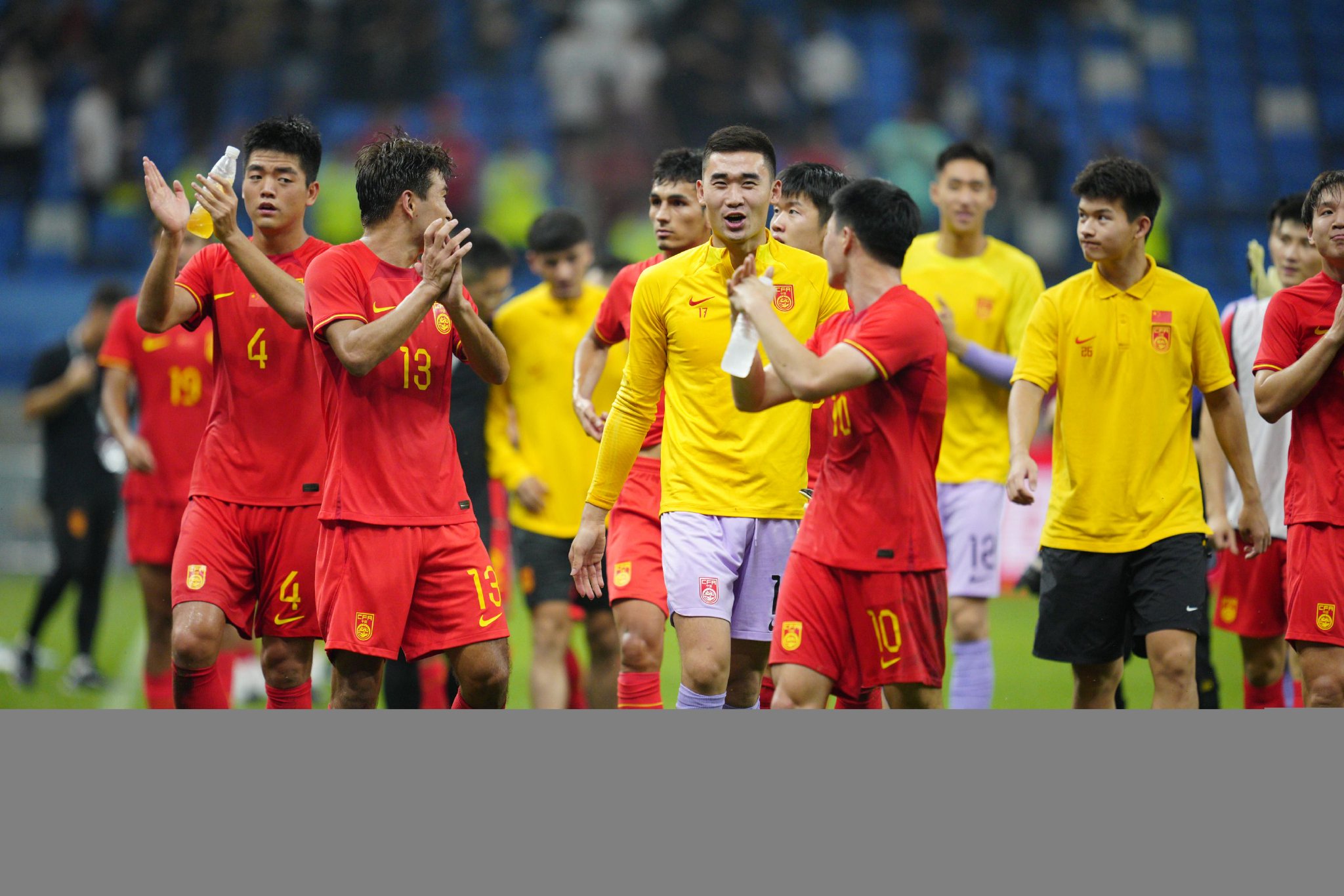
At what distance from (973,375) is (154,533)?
4347 millimetres

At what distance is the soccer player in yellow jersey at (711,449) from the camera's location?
5.30 meters

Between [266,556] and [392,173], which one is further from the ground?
[392,173]

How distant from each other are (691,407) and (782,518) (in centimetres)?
54

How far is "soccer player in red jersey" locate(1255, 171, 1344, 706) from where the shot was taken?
5.26 meters

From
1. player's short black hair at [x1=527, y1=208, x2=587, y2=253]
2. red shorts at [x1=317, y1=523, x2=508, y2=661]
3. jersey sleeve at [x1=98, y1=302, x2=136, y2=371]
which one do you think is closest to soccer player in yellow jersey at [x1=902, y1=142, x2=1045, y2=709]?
player's short black hair at [x1=527, y1=208, x2=587, y2=253]

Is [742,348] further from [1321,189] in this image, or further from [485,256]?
[485,256]

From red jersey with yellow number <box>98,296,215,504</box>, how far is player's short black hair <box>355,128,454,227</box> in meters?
3.14

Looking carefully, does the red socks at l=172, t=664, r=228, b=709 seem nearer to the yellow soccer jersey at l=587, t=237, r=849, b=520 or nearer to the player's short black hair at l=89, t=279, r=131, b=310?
the yellow soccer jersey at l=587, t=237, r=849, b=520

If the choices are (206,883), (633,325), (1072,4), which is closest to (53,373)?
(633,325)

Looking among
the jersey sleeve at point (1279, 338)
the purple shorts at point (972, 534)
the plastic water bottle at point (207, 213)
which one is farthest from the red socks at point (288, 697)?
the jersey sleeve at point (1279, 338)

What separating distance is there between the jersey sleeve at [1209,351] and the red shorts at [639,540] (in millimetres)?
2074

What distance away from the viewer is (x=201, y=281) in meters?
5.52

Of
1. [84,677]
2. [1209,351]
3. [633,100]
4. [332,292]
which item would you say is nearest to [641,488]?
[332,292]

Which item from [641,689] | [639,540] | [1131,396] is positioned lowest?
[641,689]
